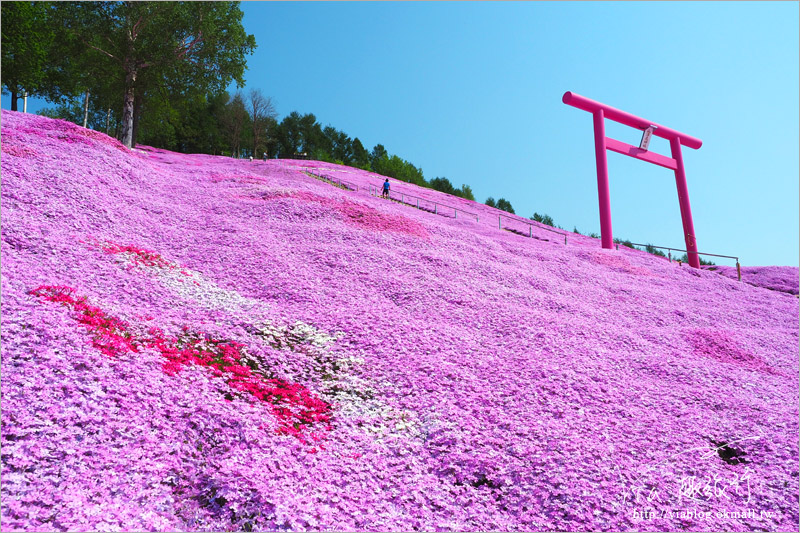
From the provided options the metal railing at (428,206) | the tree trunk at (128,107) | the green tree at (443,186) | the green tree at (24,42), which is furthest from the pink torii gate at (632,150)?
the green tree at (443,186)

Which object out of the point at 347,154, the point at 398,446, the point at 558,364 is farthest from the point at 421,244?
the point at 347,154

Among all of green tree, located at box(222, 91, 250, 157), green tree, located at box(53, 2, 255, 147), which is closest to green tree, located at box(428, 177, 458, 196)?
green tree, located at box(222, 91, 250, 157)

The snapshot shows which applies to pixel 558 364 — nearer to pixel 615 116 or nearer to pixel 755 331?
pixel 755 331

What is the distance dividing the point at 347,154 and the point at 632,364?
335ft

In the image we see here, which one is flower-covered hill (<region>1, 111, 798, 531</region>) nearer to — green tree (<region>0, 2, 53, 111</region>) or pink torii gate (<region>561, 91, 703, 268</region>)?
pink torii gate (<region>561, 91, 703, 268</region>)

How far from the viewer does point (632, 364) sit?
38.3 feet

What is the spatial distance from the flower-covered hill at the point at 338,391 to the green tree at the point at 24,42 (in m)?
33.5

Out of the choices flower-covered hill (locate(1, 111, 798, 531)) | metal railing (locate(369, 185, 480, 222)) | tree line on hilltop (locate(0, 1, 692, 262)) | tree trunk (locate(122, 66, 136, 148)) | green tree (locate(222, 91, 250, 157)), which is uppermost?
green tree (locate(222, 91, 250, 157))

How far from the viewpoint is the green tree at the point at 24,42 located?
40.0 meters

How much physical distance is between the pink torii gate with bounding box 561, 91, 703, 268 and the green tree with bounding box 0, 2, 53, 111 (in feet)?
142

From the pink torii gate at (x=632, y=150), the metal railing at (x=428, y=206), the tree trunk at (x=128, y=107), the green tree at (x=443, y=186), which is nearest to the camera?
the pink torii gate at (x=632, y=150)

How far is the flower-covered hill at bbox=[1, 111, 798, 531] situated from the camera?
19.9 feet

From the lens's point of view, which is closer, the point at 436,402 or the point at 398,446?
the point at 398,446

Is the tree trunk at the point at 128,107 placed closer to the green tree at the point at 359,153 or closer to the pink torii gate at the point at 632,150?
the pink torii gate at the point at 632,150
